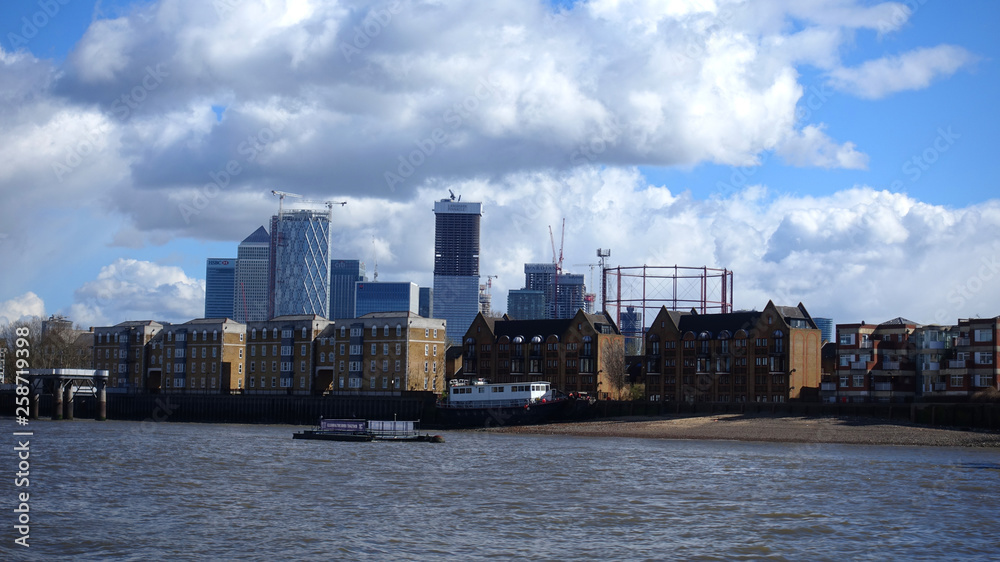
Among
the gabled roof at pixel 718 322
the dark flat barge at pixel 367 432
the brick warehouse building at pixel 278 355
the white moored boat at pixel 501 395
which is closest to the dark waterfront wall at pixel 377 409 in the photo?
the white moored boat at pixel 501 395

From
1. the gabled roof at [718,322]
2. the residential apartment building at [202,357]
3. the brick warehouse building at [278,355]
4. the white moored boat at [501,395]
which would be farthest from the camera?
the residential apartment building at [202,357]

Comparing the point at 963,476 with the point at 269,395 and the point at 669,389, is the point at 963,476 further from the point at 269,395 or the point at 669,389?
the point at 269,395

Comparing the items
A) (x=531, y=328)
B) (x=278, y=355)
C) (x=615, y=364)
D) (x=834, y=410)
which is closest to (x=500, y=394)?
(x=615, y=364)

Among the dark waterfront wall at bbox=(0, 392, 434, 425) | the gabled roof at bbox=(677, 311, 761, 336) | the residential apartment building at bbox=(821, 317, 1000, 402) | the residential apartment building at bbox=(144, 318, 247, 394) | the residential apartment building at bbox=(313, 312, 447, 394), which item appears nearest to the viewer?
the residential apartment building at bbox=(821, 317, 1000, 402)

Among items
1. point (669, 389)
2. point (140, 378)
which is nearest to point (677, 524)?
point (669, 389)

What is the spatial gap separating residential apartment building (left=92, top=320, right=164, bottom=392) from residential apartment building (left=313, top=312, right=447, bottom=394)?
39320mm

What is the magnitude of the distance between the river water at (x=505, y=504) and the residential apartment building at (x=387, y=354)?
65113 mm

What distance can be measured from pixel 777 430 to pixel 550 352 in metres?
48.8

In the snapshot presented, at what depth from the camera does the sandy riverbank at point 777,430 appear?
3846 inches

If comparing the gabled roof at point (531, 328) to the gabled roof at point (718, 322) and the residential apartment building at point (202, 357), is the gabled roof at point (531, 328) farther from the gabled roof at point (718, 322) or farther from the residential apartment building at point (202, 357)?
the residential apartment building at point (202, 357)

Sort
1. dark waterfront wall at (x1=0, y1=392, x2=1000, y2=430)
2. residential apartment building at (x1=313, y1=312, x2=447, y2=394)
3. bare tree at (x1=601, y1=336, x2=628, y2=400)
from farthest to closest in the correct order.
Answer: residential apartment building at (x1=313, y1=312, x2=447, y2=394), bare tree at (x1=601, y1=336, x2=628, y2=400), dark waterfront wall at (x1=0, y1=392, x2=1000, y2=430)

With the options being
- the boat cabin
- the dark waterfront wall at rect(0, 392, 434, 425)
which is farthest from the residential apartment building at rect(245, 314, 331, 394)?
the boat cabin

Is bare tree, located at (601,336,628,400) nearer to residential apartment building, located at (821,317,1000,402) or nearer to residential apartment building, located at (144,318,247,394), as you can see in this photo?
residential apartment building, located at (821,317,1000,402)

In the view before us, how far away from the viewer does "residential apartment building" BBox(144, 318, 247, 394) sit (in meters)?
171
